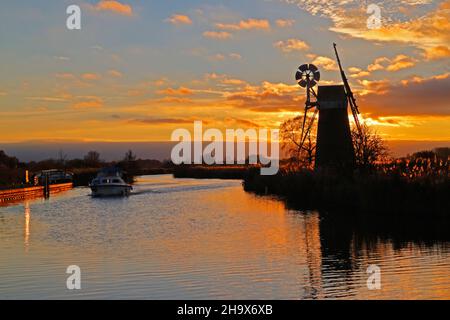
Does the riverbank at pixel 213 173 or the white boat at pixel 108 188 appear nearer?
the white boat at pixel 108 188

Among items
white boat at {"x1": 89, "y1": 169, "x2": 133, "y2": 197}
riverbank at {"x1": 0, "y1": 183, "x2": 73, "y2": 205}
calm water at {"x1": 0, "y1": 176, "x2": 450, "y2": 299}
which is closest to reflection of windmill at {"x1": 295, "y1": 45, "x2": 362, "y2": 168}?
calm water at {"x1": 0, "y1": 176, "x2": 450, "y2": 299}

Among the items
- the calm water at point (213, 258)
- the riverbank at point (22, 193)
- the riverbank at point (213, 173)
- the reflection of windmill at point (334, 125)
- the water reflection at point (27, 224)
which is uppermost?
the reflection of windmill at point (334, 125)

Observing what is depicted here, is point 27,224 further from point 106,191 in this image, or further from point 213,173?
point 213,173

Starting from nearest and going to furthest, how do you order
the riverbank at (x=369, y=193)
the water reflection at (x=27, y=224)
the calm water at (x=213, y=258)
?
the calm water at (x=213, y=258)
the water reflection at (x=27, y=224)
the riverbank at (x=369, y=193)

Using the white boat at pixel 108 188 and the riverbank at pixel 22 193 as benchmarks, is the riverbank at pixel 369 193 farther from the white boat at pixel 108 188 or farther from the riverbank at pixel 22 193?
the riverbank at pixel 22 193

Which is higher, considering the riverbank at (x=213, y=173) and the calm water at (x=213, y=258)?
the riverbank at (x=213, y=173)

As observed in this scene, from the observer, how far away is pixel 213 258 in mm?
18297

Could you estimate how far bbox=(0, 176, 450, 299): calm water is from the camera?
1399cm

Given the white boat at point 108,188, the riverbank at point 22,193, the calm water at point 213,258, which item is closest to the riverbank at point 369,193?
the calm water at point 213,258

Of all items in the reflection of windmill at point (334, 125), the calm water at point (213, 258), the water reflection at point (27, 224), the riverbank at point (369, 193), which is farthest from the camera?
the reflection of windmill at point (334, 125)

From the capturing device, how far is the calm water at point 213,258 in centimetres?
1399

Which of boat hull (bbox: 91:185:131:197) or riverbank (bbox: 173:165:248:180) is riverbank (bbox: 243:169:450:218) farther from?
riverbank (bbox: 173:165:248:180)

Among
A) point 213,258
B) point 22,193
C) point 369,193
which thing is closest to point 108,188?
point 22,193
